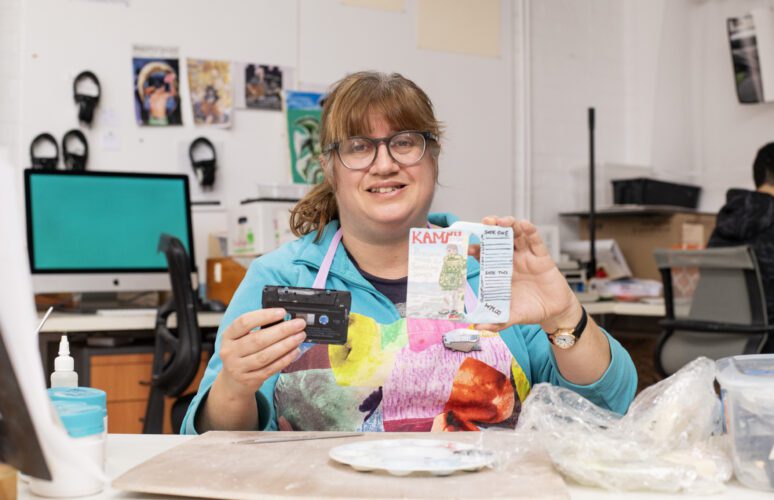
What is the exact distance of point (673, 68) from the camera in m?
5.10

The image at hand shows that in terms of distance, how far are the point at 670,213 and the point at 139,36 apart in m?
2.82

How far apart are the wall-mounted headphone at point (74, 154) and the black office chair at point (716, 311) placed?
7.86ft

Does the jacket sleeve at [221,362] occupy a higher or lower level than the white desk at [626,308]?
higher

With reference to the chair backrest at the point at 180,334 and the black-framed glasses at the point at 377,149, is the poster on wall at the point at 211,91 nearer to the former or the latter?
the chair backrest at the point at 180,334

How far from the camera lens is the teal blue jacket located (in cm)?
140

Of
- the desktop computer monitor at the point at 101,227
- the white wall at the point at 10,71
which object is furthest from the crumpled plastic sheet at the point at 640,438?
the white wall at the point at 10,71

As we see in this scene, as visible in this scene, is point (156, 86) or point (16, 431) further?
point (156, 86)

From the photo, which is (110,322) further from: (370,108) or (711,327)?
(711,327)

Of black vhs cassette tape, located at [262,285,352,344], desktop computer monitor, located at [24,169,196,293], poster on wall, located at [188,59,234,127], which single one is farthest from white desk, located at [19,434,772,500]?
poster on wall, located at [188,59,234,127]

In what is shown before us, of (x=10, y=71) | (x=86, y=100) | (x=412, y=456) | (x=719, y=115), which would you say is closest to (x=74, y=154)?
(x=86, y=100)

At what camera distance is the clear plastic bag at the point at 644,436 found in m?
0.92

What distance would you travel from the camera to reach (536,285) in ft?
4.33

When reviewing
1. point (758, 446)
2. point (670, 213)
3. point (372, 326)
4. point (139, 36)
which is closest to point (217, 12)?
point (139, 36)

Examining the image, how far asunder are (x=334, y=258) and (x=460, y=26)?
3300 mm
